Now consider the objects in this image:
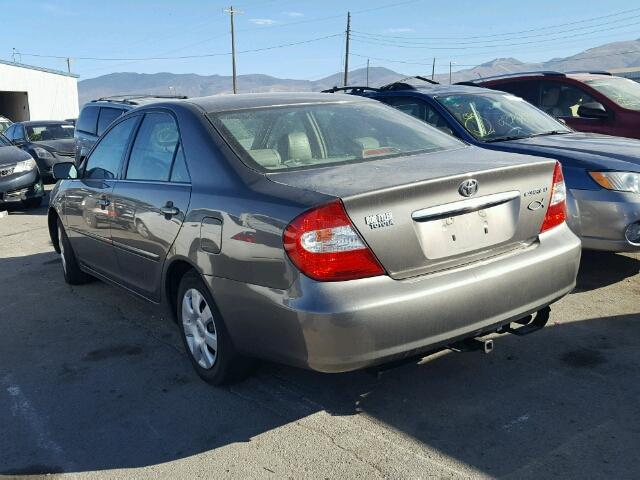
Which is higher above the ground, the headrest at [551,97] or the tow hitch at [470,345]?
the headrest at [551,97]

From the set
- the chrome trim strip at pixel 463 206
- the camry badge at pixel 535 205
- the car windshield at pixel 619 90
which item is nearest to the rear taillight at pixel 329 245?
the chrome trim strip at pixel 463 206

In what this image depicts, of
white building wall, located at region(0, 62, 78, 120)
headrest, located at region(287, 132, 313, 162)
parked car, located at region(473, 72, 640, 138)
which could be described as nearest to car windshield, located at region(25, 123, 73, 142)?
parked car, located at region(473, 72, 640, 138)

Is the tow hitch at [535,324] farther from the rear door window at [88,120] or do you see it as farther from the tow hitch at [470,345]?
the rear door window at [88,120]

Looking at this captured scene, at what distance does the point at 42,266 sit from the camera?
6754mm

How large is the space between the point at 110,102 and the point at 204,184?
8.33m

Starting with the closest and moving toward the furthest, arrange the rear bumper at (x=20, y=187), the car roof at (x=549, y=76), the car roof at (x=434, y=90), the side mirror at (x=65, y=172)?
the side mirror at (x=65, y=172), the car roof at (x=434, y=90), the car roof at (x=549, y=76), the rear bumper at (x=20, y=187)

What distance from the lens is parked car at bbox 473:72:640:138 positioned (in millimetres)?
7070

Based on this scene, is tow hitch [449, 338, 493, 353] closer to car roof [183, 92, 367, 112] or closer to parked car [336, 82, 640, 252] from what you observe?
car roof [183, 92, 367, 112]

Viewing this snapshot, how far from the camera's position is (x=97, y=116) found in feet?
35.6

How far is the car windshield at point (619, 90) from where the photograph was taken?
7301mm

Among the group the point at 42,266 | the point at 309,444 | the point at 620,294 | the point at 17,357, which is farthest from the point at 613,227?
the point at 42,266

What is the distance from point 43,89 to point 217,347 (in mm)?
49259

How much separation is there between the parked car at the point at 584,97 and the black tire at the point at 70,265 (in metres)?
5.63

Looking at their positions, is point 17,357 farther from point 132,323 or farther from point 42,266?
point 42,266
